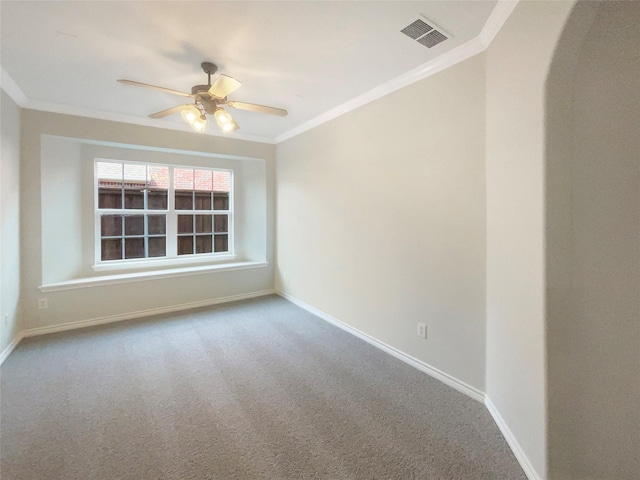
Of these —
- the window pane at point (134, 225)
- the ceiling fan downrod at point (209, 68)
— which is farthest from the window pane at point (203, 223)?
the ceiling fan downrod at point (209, 68)

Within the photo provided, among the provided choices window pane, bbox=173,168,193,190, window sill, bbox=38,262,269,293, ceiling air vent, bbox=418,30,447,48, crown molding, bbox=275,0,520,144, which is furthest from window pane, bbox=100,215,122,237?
ceiling air vent, bbox=418,30,447,48

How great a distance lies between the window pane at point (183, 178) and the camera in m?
4.50

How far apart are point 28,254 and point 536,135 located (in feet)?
15.2

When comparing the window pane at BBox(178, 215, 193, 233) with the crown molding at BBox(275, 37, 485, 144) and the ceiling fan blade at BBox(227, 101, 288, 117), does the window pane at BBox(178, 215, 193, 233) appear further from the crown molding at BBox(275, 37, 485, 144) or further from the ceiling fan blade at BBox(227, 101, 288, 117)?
the ceiling fan blade at BBox(227, 101, 288, 117)

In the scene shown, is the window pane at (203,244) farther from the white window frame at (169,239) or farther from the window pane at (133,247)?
the window pane at (133,247)

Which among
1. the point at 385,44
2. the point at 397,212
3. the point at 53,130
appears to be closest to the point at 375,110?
the point at 385,44

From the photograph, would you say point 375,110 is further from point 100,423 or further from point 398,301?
point 100,423

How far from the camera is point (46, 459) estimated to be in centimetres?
156

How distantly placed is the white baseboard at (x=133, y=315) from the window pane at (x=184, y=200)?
1561mm

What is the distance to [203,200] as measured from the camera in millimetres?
4809

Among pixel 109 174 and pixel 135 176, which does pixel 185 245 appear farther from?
pixel 109 174

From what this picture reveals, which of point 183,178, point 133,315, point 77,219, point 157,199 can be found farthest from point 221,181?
point 133,315

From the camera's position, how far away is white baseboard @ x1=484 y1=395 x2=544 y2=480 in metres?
1.45

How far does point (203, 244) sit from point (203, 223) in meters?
0.36
